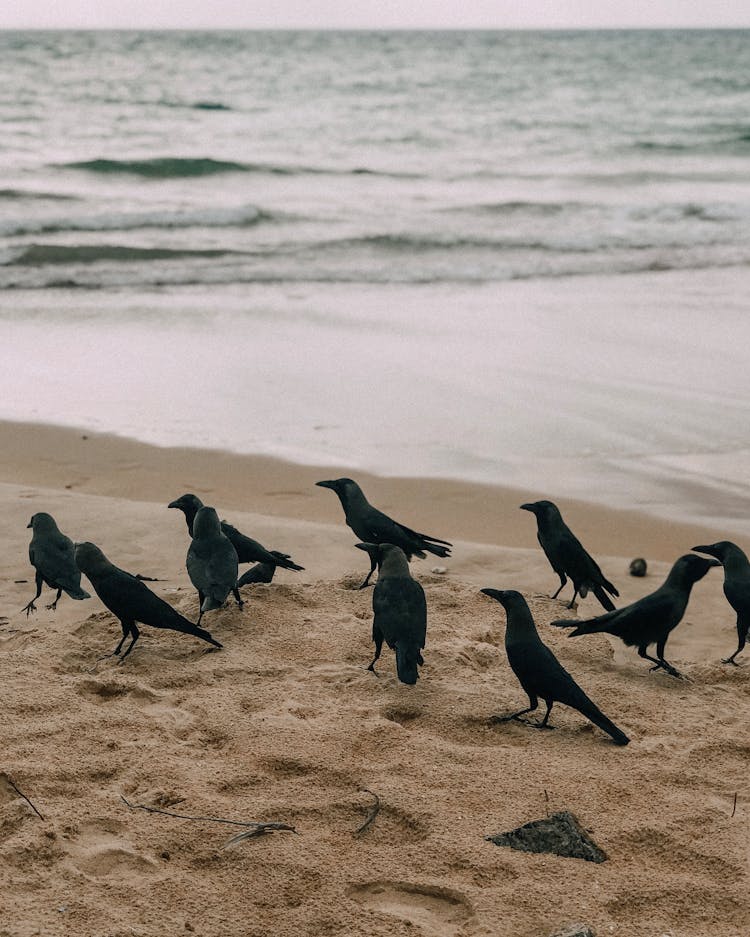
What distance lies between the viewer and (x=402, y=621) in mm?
4582

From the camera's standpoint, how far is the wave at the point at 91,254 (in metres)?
16.9

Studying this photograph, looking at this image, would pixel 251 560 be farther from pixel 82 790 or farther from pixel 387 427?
pixel 387 427

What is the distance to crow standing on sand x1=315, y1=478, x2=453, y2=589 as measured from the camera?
19.7 feet

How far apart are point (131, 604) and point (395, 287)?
36.9 feet

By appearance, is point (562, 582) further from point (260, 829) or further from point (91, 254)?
point (91, 254)

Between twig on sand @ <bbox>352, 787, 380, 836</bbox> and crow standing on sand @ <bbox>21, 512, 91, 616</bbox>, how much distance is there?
2169 mm

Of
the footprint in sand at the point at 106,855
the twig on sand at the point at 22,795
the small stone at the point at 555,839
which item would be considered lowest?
the footprint in sand at the point at 106,855

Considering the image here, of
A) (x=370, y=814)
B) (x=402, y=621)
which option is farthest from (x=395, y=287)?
(x=370, y=814)

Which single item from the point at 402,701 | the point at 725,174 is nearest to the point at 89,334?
the point at 402,701

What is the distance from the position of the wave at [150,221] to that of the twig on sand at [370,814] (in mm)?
16717

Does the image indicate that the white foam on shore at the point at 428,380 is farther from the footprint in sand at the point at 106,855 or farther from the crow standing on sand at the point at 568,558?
the footprint in sand at the point at 106,855

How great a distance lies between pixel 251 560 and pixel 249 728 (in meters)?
1.71

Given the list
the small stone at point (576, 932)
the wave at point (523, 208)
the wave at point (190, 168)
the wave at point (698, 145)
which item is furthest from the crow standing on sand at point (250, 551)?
the wave at point (698, 145)

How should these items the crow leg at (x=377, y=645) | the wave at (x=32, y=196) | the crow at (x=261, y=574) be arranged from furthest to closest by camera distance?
the wave at (x=32, y=196)
the crow at (x=261, y=574)
the crow leg at (x=377, y=645)
